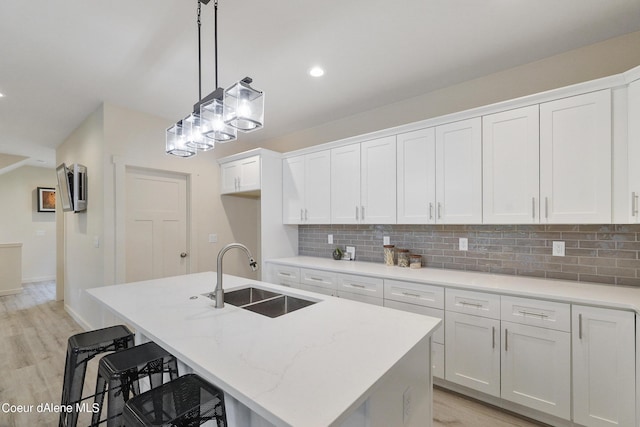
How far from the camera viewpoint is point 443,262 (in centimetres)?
291

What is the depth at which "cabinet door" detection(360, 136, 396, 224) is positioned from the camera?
2.99m

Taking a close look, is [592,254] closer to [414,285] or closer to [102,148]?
[414,285]

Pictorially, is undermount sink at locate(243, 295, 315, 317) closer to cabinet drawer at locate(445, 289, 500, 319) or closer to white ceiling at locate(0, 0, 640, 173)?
cabinet drawer at locate(445, 289, 500, 319)

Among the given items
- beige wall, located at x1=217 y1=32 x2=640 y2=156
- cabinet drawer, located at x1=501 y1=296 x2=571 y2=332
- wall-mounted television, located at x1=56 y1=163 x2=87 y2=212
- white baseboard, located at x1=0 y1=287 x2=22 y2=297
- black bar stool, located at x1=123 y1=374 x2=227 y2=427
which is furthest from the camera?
white baseboard, located at x1=0 y1=287 x2=22 y2=297

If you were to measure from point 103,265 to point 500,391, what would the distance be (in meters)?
3.90

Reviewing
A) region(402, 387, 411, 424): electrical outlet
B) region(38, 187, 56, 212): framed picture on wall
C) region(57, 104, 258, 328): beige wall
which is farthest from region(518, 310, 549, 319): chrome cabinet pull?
region(38, 187, 56, 212): framed picture on wall

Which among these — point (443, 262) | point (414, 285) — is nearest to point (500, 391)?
point (414, 285)

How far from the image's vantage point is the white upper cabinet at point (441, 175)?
2.49 m

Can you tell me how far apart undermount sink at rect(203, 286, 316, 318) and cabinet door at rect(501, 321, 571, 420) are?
145cm

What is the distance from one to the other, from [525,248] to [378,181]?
1423 mm

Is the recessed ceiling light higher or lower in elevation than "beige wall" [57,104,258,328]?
higher

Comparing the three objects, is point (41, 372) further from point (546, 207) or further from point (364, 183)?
point (546, 207)

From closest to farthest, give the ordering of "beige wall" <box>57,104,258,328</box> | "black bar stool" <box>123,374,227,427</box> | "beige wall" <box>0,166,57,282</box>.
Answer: "black bar stool" <box>123,374,227,427</box> → "beige wall" <box>57,104,258,328</box> → "beige wall" <box>0,166,57,282</box>

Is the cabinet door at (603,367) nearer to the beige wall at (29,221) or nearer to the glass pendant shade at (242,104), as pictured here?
the glass pendant shade at (242,104)
